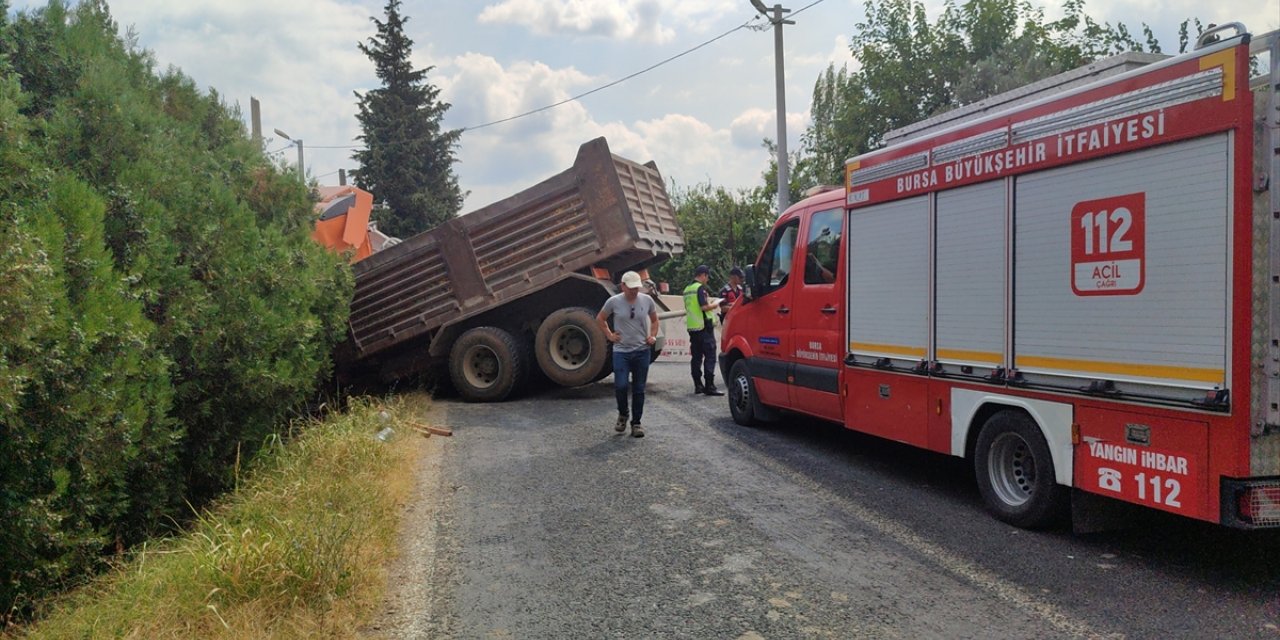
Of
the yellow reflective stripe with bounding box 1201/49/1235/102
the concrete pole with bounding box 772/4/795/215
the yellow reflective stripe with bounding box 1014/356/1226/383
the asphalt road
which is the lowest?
the asphalt road

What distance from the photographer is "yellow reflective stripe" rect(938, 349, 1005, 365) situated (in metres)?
5.92

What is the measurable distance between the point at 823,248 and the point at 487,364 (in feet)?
17.8

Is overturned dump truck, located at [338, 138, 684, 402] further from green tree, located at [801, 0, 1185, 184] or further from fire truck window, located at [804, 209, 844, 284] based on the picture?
green tree, located at [801, 0, 1185, 184]

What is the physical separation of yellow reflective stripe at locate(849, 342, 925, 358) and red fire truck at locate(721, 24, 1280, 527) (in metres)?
0.03

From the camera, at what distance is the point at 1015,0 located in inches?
957

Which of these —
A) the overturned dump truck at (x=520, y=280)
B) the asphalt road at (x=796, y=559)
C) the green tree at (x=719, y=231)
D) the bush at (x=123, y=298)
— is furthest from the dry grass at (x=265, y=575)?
the green tree at (x=719, y=231)

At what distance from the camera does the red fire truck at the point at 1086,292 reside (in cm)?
444

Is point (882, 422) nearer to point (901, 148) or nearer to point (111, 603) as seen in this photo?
point (901, 148)

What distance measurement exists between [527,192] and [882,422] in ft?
20.2

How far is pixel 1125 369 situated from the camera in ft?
16.4

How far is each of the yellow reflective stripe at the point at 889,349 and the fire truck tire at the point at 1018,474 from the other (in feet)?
2.58

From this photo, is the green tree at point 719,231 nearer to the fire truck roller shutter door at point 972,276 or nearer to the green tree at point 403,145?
the green tree at point 403,145

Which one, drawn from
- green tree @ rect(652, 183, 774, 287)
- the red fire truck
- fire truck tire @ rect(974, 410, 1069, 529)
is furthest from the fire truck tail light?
green tree @ rect(652, 183, 774, 287)

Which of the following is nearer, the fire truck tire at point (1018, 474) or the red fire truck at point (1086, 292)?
the red fire truck at point (1086, 292)
